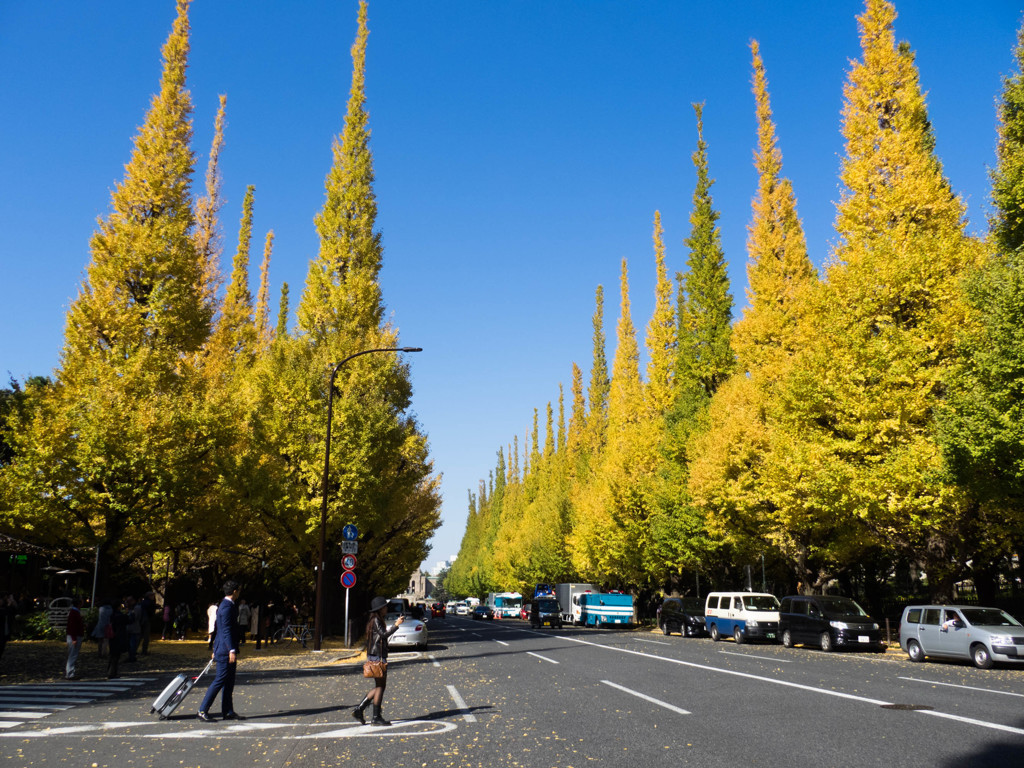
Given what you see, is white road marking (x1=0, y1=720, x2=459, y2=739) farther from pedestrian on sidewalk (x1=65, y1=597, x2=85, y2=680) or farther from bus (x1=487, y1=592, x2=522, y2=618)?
bus (x1=487, y1=592, x2=522, y2=618)

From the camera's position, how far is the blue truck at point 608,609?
44625 millimetres

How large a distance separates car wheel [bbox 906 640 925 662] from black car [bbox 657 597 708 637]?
12.4 metres

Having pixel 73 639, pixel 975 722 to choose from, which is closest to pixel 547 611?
pixel 73 639

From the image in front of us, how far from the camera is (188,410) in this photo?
22484 mm

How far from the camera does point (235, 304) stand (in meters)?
40.3

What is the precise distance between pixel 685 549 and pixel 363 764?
3061cm

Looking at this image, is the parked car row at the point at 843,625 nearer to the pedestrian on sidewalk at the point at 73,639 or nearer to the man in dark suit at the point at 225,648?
the man in dark suit at the point at 225,648

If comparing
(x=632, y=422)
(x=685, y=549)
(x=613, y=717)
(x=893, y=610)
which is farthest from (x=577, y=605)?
(x=613, y=717)

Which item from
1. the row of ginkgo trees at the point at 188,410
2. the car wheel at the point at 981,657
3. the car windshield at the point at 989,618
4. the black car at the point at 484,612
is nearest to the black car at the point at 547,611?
the row of ginkgo trees at the point at 188,410

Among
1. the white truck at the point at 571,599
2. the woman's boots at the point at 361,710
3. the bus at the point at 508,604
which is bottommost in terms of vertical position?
the bus at the point at 508,604

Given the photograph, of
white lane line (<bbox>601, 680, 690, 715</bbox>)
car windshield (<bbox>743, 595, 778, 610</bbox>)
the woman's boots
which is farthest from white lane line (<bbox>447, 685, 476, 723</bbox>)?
car windshield (<bbox>743, 595, 778, 610</bbox>)

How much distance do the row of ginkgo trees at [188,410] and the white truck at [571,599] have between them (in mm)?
21696

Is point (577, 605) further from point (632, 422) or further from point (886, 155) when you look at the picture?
point (886, 155)

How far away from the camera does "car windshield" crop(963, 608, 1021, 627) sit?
16.6 meters
